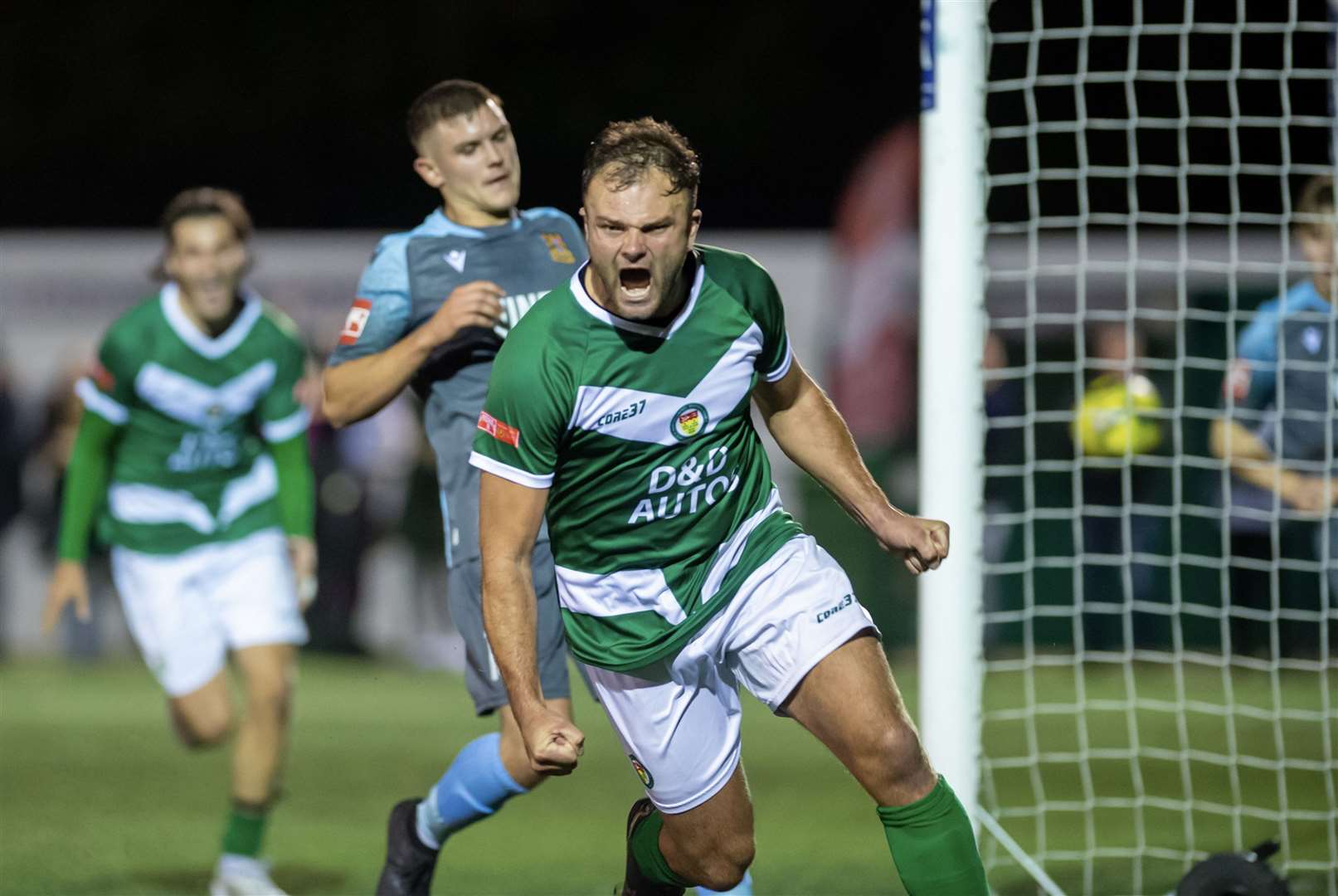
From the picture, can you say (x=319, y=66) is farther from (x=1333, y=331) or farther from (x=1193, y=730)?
(x=1333, y=331)

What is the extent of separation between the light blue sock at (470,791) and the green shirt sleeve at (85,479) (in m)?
1.99

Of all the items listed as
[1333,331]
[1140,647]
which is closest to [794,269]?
[1140,647]

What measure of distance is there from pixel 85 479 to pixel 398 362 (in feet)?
7.51

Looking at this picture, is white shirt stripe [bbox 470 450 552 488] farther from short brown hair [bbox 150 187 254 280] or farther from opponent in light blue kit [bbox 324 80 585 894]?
short brown hair [bbox 150 187 254 280]

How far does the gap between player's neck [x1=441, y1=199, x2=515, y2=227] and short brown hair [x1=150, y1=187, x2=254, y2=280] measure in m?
1.51

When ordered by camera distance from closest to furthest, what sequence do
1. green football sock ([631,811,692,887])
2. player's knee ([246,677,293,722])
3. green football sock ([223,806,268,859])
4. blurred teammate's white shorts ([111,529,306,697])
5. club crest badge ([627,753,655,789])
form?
club crest badge ([627,753,655,789]) → green football sock ([631,811,692,887]) → green football sock ([223,806,268,859]) → player's knee ([246,677,293,722]) → blurred teammate's white shorts ([111,529,306,697])

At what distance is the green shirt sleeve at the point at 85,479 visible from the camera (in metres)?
6.30

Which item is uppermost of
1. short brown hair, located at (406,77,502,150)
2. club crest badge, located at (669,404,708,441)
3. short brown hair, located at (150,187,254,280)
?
short brown hair, located at (406,77,502,150)

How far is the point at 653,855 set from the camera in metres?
4.44

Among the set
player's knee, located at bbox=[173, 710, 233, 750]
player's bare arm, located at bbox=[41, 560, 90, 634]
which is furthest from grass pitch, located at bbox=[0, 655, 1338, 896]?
player's bare arm, located at bbox=[41, 560, 90, 634]

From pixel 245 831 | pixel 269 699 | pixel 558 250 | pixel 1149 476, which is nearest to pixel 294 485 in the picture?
pixel 269 699

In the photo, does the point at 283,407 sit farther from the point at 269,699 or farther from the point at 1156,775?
the point at 1156,775

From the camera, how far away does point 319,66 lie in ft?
65.6

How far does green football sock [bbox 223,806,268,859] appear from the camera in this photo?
575cm
